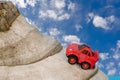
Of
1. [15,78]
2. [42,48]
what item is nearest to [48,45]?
[42,48]

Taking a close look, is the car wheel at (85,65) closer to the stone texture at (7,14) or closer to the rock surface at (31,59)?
the rock surface at (31,59)

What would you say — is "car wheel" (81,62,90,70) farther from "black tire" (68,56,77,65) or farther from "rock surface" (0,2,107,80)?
"black tire" (68,56,77,65)

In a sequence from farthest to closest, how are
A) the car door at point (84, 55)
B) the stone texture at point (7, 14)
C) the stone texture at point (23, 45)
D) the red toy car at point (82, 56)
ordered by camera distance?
the car door at point (84, 55), the red toy car at point (82, 56), the stone texture at point (7, 14), the stone texture at point (23, 45)

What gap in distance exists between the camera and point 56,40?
22734 mm

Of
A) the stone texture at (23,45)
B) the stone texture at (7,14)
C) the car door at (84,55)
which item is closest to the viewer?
the stone texture at (23,45)

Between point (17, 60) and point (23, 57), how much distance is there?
0.42m

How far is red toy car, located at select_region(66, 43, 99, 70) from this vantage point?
2103 centimetres

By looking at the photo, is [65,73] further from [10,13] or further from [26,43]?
[10,13]

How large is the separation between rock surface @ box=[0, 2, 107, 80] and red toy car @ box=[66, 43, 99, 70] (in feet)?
1.09

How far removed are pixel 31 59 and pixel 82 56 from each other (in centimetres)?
331

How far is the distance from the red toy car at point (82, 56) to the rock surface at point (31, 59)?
0.33m

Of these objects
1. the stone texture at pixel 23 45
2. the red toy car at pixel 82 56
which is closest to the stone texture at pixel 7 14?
the stone texture at pixel 23 45

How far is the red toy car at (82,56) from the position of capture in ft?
69.0

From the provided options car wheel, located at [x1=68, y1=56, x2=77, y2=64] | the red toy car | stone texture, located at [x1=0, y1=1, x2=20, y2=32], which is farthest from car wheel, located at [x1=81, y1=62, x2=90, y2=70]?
stone texture, located at [x1=0, y1=1, x2=20, y2=32]
